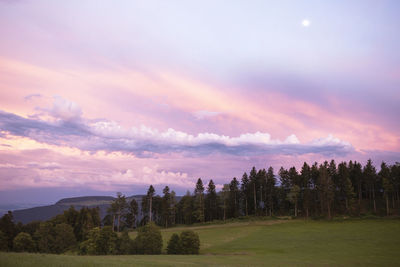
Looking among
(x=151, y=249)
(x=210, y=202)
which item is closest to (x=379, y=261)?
(x=151, y=249)

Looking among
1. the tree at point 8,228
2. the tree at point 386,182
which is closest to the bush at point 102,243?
the tree at point 8,228

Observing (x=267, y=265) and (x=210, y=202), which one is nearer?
Result: (x=267, y=265)

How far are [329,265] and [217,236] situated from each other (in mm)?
42276

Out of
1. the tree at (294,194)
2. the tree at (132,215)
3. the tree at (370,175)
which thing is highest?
the tree at (370,175)

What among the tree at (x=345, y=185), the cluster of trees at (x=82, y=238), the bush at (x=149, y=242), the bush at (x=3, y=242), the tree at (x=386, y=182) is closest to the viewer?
the bush at (x=149, y=242)

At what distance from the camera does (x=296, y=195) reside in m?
105

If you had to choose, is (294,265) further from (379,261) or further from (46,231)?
(46,231)

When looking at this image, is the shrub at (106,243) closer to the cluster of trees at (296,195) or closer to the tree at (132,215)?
the cluster of trees at (296,195)

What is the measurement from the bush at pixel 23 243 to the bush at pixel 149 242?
37589mm

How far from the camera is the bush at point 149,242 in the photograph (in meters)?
53.1

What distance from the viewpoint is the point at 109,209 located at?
353 ft

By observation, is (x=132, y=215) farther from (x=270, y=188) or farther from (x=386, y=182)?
(x=386, y=182)

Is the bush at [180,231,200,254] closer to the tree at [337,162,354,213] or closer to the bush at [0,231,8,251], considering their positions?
the bush at [0,231,8,251]

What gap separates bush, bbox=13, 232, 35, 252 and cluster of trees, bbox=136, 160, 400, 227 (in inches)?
2047
